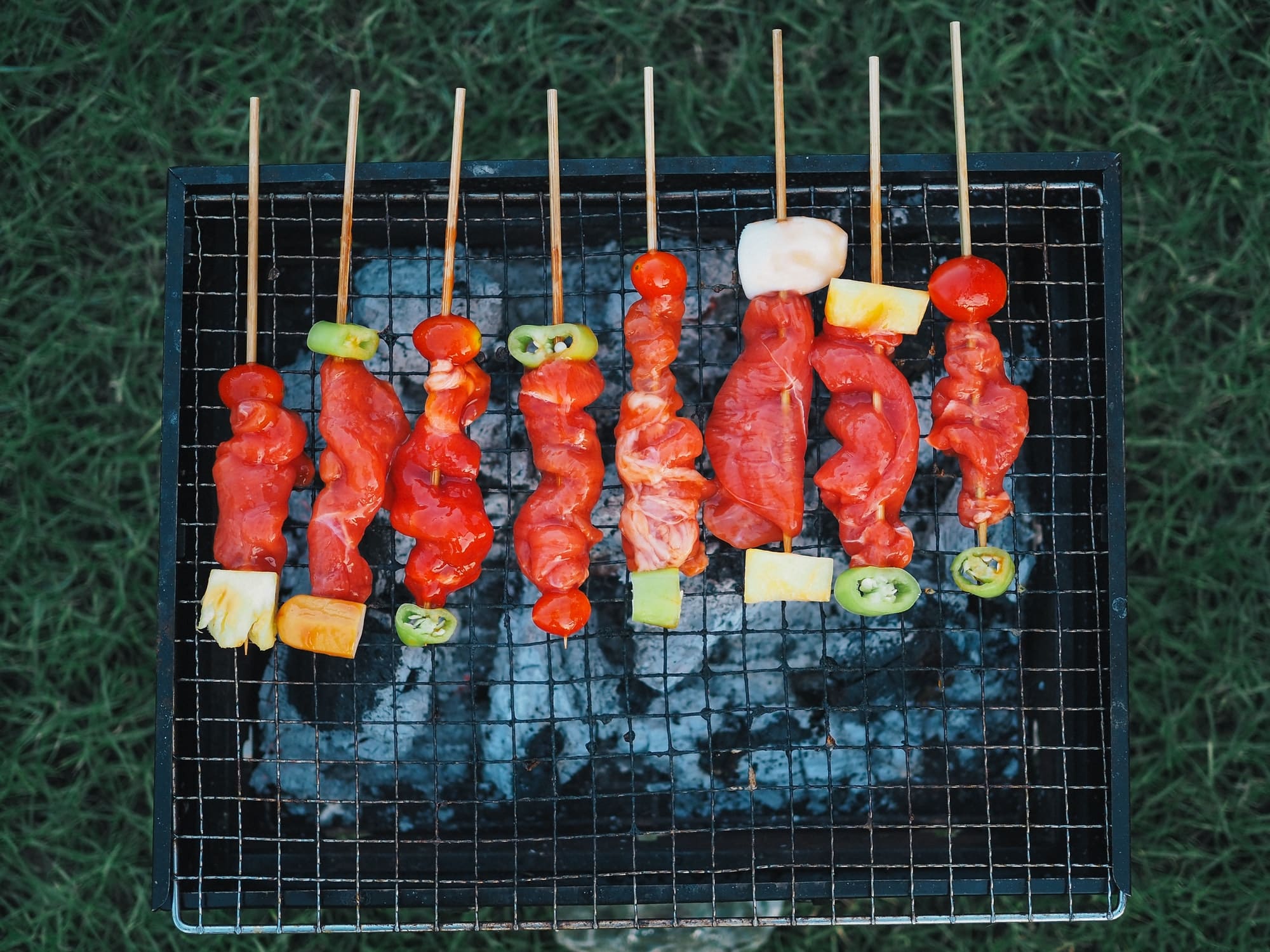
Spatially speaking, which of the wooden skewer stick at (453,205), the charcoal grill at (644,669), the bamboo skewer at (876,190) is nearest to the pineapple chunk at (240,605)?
the charcoal grill at (644,669)

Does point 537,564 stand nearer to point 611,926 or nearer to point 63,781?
point 611,926

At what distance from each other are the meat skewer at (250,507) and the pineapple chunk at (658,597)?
1201 millimetres

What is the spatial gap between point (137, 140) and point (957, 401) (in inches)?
143

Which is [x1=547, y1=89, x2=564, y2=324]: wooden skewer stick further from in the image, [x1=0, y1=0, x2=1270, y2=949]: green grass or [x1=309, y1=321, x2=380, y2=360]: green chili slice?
[x1=0, y1=0, x2=1270, y2=949]: green grass

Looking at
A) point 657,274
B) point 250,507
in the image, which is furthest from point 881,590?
point 250,507

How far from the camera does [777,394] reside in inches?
130

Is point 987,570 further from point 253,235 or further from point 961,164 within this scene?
point 253,235

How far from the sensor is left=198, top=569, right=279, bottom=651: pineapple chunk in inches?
127

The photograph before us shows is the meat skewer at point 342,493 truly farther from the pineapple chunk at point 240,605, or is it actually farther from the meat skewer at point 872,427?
the meat skewer at point 872,427

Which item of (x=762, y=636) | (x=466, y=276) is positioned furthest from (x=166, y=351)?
(x=762, y=636)

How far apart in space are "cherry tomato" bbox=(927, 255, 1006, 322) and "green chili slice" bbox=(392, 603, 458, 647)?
1994 mm

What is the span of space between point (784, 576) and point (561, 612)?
75 cm

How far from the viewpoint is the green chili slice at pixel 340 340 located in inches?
127

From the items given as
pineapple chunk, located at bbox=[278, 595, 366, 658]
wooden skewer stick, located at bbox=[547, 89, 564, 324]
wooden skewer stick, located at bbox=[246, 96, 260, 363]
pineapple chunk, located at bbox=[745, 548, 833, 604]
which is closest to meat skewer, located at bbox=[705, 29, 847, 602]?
pineapple chunk, located at bbox=[745, 548, 833, 604]
